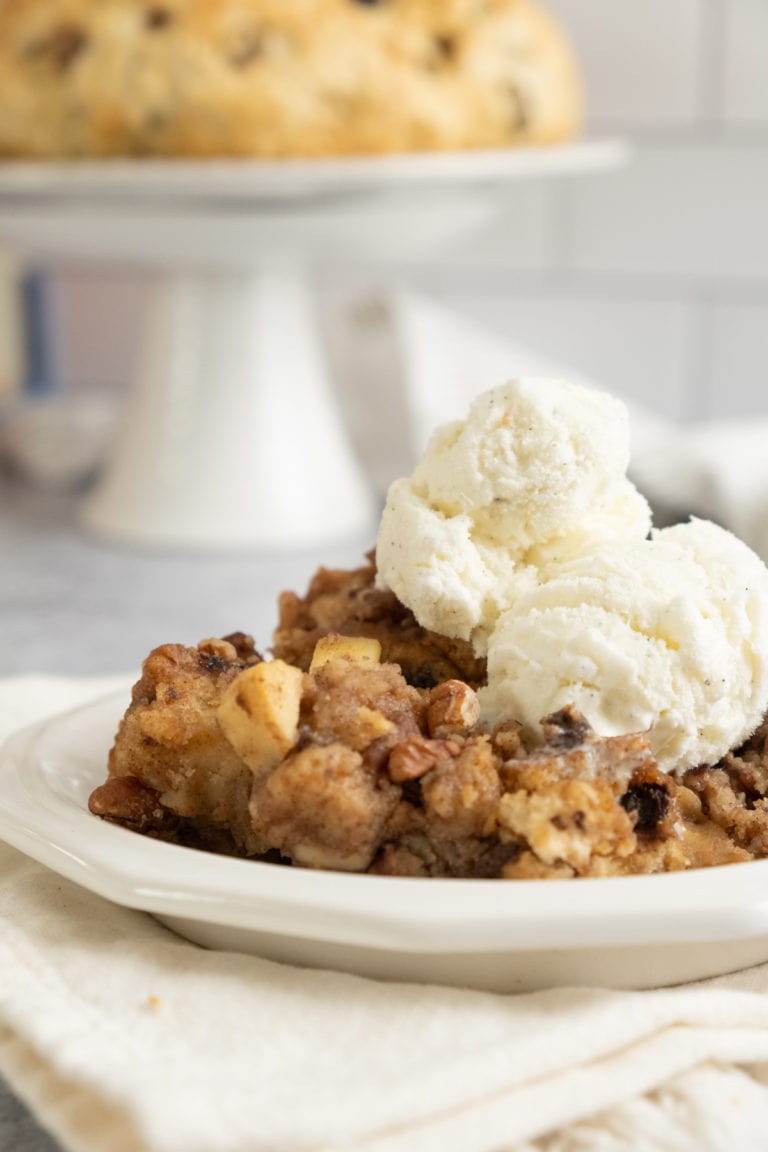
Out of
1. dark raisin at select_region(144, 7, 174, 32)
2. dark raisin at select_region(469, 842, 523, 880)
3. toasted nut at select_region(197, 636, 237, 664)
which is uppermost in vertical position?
dark raisin at select_region(144, 7, 174, 32)

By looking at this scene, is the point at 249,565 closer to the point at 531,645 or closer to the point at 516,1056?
the point at 531,645

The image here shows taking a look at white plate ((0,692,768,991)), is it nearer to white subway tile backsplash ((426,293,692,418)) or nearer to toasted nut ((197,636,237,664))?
toasted nut ((197,636,237,664))

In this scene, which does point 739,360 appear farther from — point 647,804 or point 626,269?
point 647,804

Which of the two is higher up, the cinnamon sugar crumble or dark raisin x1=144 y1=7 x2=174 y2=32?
dark raisin x1=144 y1=7 x2=174 y2=32

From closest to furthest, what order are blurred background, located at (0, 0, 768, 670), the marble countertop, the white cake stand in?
the marble countertop, the white cake stand, blurred background, located at (0, 0, 768, 670)

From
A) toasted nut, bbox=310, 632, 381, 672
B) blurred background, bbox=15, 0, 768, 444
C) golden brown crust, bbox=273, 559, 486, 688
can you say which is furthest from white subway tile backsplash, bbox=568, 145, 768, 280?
toasted nut, bbox=310, 632, 381, 672

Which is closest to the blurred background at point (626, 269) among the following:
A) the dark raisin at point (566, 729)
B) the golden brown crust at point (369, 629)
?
the golden brown crust at point (369, 629)
